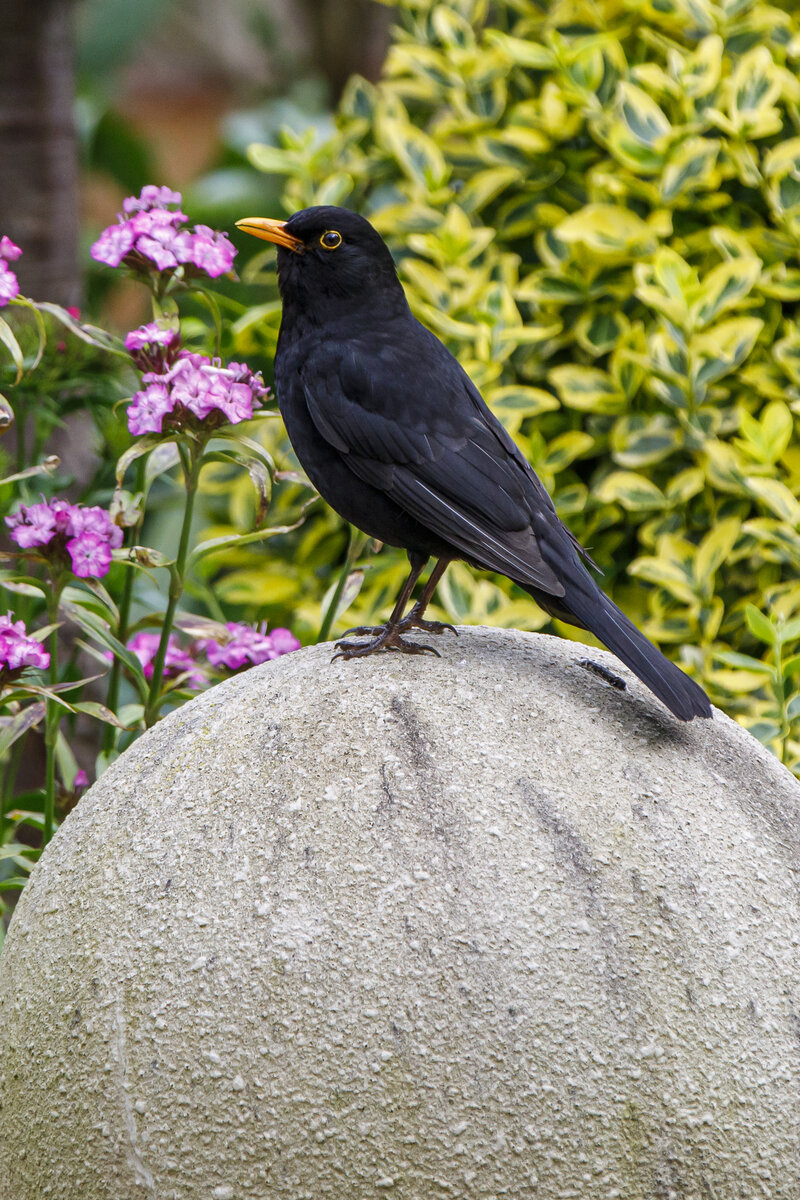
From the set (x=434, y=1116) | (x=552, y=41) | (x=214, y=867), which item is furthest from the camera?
(x=552, y=41)

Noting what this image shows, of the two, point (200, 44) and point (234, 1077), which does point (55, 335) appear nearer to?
point (234, 1077)

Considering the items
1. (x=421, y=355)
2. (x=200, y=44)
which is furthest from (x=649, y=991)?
(x=200, y=44)

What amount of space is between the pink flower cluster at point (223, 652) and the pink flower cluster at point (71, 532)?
1.42 feet

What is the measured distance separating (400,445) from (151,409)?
1.66ft

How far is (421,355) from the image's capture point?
9.36ft

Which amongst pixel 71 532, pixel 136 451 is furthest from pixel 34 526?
pixel 136 451

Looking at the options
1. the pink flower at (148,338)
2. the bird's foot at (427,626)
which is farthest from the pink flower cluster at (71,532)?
the bird's foot at (427,626)

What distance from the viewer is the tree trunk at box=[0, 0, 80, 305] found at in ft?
14.6

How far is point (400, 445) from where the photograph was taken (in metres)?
2.69

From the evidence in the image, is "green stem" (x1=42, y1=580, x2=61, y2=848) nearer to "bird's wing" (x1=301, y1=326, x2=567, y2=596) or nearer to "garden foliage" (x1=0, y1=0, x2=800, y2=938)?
"garden foliage" (x1=0, y1=0, x2=800, y2=938)

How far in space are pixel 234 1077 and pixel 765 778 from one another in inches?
44.0

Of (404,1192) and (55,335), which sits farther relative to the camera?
(55,335)

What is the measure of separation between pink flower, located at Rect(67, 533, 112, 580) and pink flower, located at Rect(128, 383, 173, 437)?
24 centimetres

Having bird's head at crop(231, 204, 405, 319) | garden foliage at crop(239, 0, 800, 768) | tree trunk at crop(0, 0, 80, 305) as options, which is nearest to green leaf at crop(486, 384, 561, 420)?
garden foliage at crop(239, 0, 800, 768)
